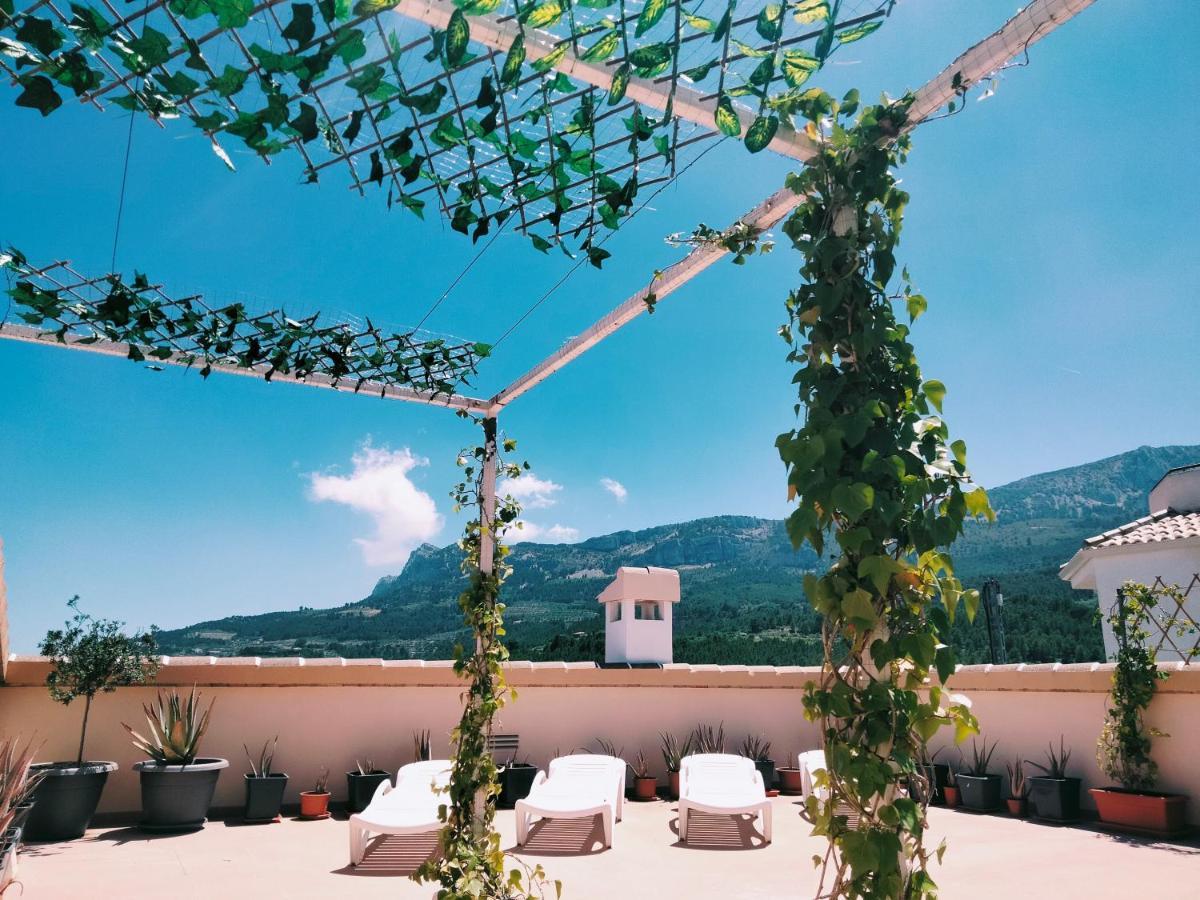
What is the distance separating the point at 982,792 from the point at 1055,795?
0.75 metres

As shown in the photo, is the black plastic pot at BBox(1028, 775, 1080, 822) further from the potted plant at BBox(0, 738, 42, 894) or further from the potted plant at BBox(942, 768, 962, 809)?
the potted plant at BBox(0, 738, 42, 894)

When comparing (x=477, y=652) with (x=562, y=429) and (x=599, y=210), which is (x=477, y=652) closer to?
(x=599, y=210)

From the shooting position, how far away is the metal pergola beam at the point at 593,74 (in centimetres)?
202

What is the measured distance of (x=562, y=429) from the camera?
26.9 m

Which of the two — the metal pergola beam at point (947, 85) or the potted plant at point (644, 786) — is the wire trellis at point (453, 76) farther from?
the potted plant at point (644, 786)

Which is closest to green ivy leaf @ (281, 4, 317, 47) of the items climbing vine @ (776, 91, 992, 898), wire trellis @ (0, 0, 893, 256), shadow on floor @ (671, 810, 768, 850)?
wire trellis @ (0, 0, 893, 256)

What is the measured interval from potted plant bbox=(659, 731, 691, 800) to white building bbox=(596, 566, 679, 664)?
1.81 m

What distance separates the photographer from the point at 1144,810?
20.7 ft

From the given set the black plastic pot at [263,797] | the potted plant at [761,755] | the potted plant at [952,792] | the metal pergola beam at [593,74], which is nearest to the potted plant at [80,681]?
the black plastic pot at [263,797]

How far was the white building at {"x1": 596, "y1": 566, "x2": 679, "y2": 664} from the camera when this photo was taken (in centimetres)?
1078

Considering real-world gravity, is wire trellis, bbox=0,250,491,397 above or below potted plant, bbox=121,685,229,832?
above

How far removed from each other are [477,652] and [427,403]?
1931 millimetres

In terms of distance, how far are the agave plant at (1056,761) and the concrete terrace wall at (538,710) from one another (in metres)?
0.08

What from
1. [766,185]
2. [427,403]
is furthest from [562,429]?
[766,185]
